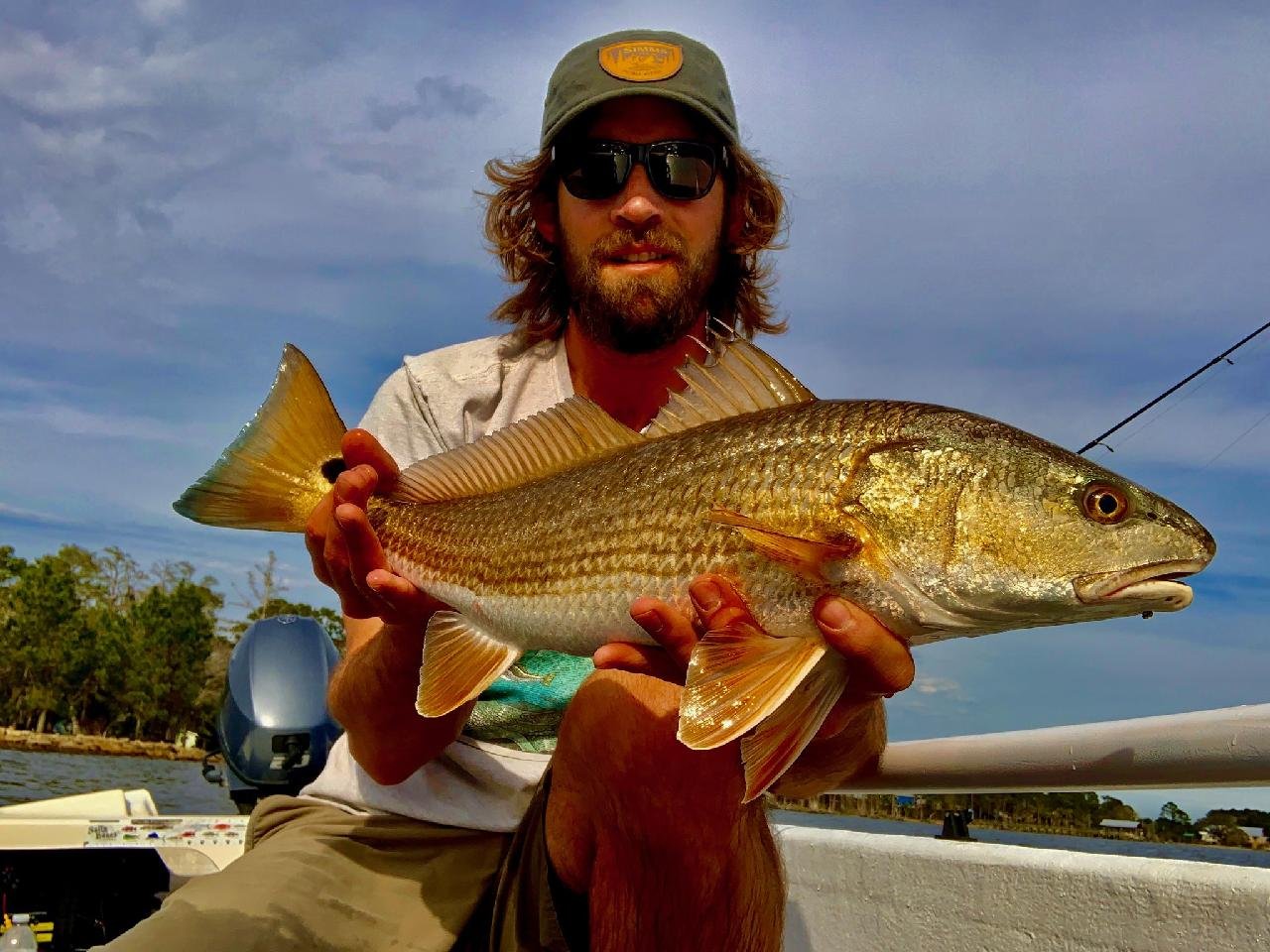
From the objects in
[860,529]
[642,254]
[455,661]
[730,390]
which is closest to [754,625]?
[860,529]

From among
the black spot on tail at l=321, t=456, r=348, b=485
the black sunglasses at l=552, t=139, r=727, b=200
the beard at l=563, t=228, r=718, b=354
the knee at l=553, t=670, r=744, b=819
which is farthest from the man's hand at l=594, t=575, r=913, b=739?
the black sunglasses at l=552, t=139, r=727, b=200

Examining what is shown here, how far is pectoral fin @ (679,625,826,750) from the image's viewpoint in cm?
227

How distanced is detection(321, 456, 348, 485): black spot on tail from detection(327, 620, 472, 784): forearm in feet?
1.73

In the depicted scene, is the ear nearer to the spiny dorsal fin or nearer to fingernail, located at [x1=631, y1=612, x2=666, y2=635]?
the spiny dorsal fin

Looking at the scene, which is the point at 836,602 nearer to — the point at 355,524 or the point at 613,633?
the point at 613,633

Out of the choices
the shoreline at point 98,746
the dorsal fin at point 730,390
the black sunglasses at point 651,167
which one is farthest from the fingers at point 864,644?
the shoreline at point 98,746

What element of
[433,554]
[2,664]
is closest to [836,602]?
[433,554]

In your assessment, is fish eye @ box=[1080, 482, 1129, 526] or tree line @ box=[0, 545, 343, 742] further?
tree line @ box=[0, 545, 343, 742]

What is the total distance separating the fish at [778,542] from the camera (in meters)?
2.32

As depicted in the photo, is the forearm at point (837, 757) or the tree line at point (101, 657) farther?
the tree line at point (101, 657)

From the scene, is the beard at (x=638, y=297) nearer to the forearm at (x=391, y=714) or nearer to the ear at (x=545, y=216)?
the ear at (x=545, y=216)

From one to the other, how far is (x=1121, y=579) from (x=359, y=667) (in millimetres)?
2426

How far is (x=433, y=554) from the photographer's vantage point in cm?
308

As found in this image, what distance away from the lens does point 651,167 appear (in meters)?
4.24
